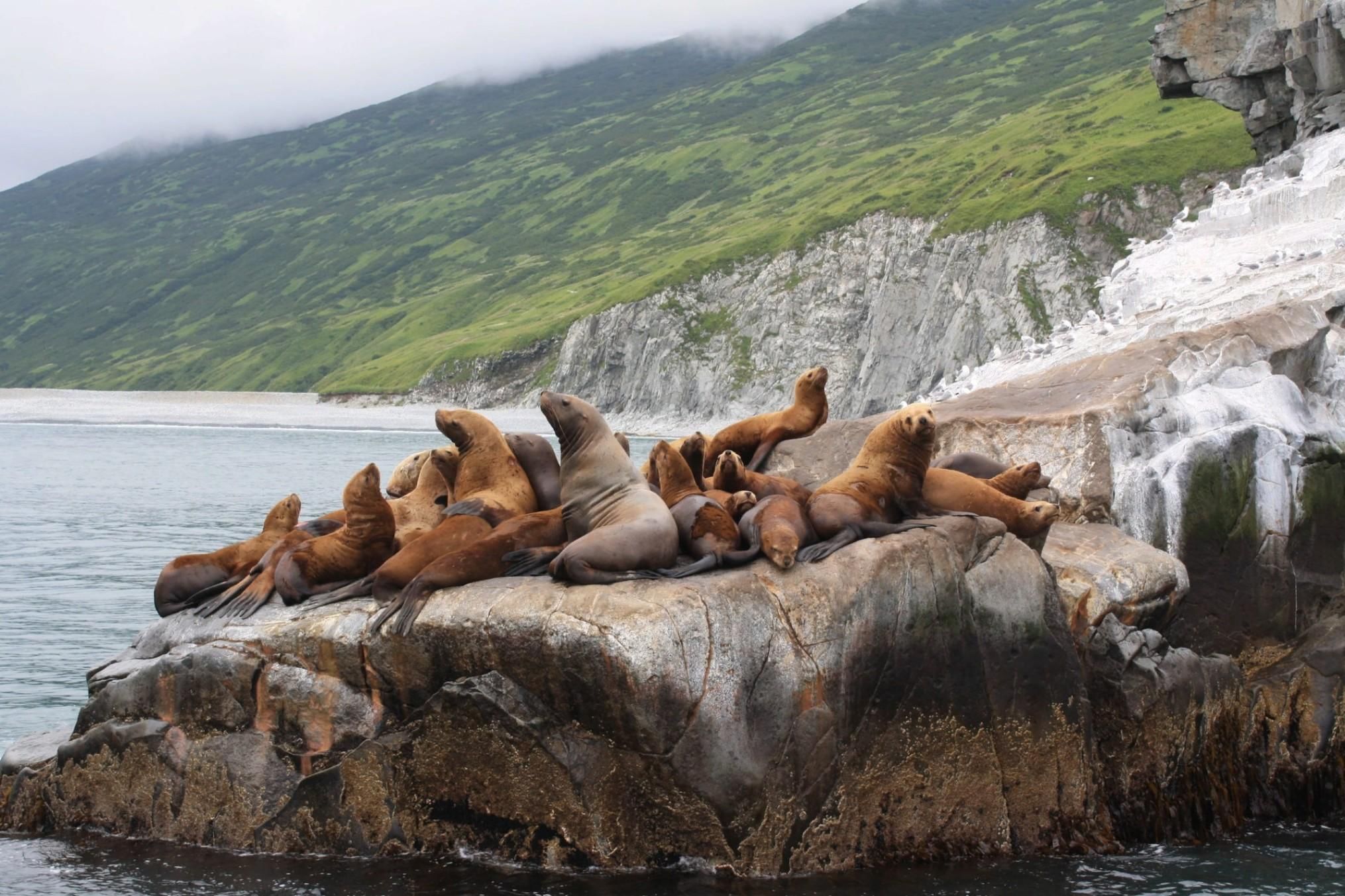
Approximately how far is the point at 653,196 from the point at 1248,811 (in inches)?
7091

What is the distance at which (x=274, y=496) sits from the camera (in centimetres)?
4275

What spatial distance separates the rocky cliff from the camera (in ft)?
272

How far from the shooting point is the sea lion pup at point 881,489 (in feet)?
35.2

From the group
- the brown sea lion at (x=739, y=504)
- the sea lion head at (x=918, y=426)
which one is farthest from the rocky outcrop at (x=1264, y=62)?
the brown sea lion at (x=739, y=504)

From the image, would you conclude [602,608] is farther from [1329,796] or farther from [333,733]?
[1329,796]

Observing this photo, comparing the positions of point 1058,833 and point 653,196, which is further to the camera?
point 653,196

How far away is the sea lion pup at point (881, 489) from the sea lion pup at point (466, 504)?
2.72m

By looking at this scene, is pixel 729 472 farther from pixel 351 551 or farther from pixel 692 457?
pixel 351 551

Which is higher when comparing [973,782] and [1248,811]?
[973,782]

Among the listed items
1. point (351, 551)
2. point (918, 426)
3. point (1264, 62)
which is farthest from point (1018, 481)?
point (1264, 62)

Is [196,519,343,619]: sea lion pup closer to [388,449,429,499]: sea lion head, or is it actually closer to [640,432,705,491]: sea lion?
[388,449,429,499]: sea lion head

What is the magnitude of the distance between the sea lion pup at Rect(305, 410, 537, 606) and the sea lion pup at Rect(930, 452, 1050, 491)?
12.6 ft

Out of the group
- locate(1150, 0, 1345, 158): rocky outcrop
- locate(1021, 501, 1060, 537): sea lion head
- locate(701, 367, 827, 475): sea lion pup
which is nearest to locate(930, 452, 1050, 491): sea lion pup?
locate(1021, 501, 1060, 537): sea lion head

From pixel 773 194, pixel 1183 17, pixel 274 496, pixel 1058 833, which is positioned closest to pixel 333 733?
pixel 1058 833
